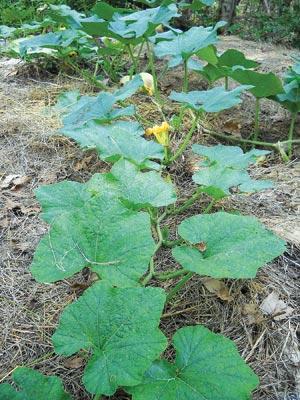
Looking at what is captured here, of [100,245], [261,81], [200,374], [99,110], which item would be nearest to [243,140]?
[261,81]

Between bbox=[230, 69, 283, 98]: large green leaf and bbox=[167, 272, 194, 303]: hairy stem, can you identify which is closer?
bbox=[167, 272, 194, 303]: hairy stem

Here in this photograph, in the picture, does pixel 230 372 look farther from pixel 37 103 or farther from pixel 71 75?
pixel 71 75

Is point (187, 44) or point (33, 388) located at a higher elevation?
point (187, 44)

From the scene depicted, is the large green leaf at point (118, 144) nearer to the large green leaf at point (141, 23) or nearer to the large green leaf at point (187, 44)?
the large green leaf at point (187, 44)

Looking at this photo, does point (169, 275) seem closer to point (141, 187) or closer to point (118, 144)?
point (141, 187)

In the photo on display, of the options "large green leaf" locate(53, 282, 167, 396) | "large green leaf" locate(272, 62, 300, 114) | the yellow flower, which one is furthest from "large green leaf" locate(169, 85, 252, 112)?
"large green leaf" locate(53, 282, 167, 396)

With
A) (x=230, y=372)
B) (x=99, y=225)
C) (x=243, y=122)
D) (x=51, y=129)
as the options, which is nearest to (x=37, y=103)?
(x=51, y=129)

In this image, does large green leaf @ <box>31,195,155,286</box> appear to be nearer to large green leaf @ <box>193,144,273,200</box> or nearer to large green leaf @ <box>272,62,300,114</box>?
large green leaf @ <box>193,144,273,200</box>

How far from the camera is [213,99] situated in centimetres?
200

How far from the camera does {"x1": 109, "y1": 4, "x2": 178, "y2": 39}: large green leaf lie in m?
2.47

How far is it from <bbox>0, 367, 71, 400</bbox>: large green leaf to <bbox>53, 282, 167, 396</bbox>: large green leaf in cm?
10

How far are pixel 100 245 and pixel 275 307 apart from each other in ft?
1.85

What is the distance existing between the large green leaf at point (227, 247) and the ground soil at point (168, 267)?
21cm

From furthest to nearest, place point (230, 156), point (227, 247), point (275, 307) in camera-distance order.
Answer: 1. point (230, 156)
2. point (275, 307)
3. point (227, 247)
